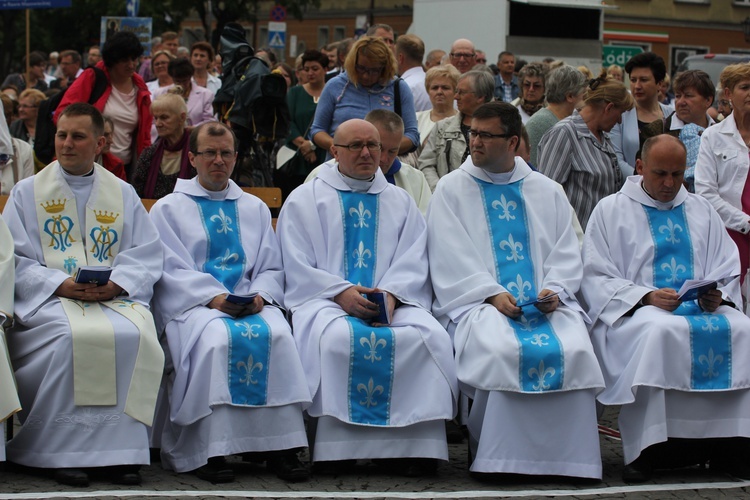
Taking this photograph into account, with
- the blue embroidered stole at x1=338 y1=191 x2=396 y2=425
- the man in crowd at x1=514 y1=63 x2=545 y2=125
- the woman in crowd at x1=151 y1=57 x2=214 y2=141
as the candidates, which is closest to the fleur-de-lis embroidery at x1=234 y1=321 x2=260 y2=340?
the blue embroidered stole at x1=338 y1=191 x2=396 y2=425

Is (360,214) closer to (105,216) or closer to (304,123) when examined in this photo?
(105,216)

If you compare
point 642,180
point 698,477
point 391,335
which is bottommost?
point 698,477

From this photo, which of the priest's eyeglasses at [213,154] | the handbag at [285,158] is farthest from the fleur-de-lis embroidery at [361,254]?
the handbag at [285,158]

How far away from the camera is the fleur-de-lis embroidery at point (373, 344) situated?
273 inches

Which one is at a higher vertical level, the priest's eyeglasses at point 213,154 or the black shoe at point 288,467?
the priest's eyeglasses at point 213,154

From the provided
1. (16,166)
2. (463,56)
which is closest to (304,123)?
(463,56)

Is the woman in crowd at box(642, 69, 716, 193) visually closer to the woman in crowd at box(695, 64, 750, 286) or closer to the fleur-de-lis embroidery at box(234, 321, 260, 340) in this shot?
the woman in crowd at box(695, 64, 750, 286)

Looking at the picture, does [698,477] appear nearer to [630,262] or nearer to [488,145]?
[630,262]

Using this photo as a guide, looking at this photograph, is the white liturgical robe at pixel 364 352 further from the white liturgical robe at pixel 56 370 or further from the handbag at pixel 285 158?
the handbag at pixel 285 158

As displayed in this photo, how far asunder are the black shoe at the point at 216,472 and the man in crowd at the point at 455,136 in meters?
3.22

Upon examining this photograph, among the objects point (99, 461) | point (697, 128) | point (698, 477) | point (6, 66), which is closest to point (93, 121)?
point (99, 461)

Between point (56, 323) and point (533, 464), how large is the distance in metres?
2.53

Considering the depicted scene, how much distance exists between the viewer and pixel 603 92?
28.7ft

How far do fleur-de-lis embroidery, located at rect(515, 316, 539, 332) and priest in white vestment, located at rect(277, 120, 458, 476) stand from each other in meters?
0.42
